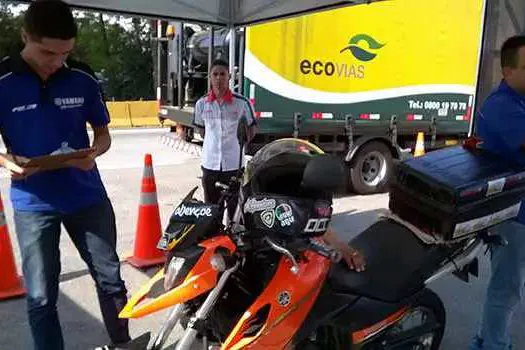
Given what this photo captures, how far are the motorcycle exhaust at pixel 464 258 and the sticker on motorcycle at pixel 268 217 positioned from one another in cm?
107

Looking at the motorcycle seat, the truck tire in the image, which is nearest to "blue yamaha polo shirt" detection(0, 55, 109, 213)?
the motorcycle seat

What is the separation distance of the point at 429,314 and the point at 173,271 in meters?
1.53

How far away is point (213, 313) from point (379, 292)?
2.83ft

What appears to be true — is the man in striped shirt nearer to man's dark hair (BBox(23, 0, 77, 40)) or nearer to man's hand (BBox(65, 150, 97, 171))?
man's hand (BBox(65, 150, 97, 171))

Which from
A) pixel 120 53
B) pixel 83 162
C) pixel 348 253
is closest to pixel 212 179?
pixel 83 162

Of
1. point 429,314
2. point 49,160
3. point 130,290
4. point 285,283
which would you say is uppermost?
point 49,160

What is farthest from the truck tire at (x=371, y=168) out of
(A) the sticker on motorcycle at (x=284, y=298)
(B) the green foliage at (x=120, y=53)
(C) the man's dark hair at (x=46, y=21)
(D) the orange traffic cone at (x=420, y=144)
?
(B) the green foliage at (x=120, y=53)

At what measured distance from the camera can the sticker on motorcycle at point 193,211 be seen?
2.44 metres

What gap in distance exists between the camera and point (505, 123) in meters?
2.91

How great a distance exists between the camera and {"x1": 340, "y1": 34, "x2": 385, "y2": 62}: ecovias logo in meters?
7.93

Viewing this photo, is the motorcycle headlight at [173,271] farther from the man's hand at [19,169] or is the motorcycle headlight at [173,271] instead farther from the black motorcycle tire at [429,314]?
the black motorcycle tire at [429,314]

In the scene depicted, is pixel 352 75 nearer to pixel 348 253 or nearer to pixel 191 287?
pixel 348 253

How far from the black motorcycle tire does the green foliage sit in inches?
896

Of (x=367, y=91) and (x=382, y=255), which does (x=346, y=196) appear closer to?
(x=367, y=91)
